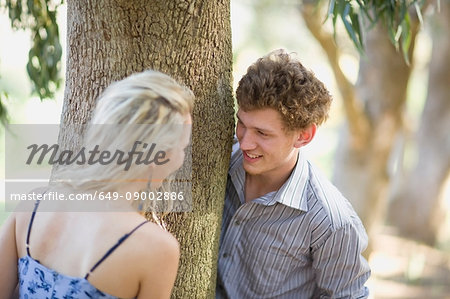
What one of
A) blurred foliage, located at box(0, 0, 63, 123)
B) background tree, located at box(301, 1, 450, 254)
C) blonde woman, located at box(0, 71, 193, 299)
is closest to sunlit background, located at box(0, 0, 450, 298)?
background tree, located at box(301, 1, 450, 254)

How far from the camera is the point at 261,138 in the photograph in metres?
2.44

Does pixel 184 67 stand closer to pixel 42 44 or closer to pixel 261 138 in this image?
pixel 261 138

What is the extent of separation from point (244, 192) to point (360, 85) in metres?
3.98

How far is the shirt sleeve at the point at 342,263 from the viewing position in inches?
94.5

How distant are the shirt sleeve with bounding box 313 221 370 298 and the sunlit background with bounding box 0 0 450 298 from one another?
3.22 m

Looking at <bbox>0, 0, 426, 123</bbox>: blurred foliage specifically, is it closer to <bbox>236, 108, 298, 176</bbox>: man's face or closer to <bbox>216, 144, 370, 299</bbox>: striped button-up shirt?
<bbox>236, 108, 298, 176</bbox>: man's face

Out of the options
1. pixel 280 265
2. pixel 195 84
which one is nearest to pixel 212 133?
pixel 195 84

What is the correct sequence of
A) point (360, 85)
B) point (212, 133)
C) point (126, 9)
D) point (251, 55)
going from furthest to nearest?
1. point (251, 55)
2. point (360, 85)
3. point (212, 133)
4. point (126, 9)

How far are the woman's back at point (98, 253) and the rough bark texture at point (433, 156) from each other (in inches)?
332

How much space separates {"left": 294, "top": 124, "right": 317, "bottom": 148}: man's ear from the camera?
2.54 metres

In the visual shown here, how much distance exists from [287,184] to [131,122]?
919 millimetres

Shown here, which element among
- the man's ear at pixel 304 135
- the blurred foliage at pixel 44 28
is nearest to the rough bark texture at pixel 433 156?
the blurred foliage at pixel 44 28

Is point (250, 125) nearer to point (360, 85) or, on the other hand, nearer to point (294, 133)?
point (294, 133)

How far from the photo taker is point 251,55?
52.0ft
